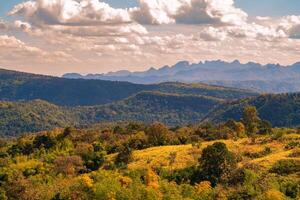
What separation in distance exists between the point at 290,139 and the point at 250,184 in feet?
144

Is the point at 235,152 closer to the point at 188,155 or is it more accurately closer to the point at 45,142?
the point at 188,155

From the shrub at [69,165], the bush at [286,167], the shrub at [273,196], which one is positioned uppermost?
the shrub at [273,196]

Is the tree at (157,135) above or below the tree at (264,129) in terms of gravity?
below

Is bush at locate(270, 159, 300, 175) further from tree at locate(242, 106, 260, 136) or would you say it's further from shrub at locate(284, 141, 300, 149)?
tree at locate(242, 106, 260, 136)

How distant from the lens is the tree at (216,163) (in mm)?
76500

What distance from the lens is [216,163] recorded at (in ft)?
256

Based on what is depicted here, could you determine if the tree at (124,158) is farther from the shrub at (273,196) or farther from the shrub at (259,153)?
the shrub at (273,196)

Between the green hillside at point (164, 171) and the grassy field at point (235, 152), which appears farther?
the grassy field at point (235, 152)

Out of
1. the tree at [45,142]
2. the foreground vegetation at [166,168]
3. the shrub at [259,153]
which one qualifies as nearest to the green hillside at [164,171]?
the foreground vegetation at [166,168]

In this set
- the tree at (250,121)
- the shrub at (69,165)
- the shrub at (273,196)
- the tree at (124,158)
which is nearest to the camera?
the shrub at (273,196)

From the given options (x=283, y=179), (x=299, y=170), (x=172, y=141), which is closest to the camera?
(x=283, y=179)

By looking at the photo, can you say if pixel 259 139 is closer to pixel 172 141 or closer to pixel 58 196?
pixel 172 141

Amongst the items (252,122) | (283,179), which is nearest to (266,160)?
(283,179)

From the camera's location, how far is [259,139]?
106 meters
